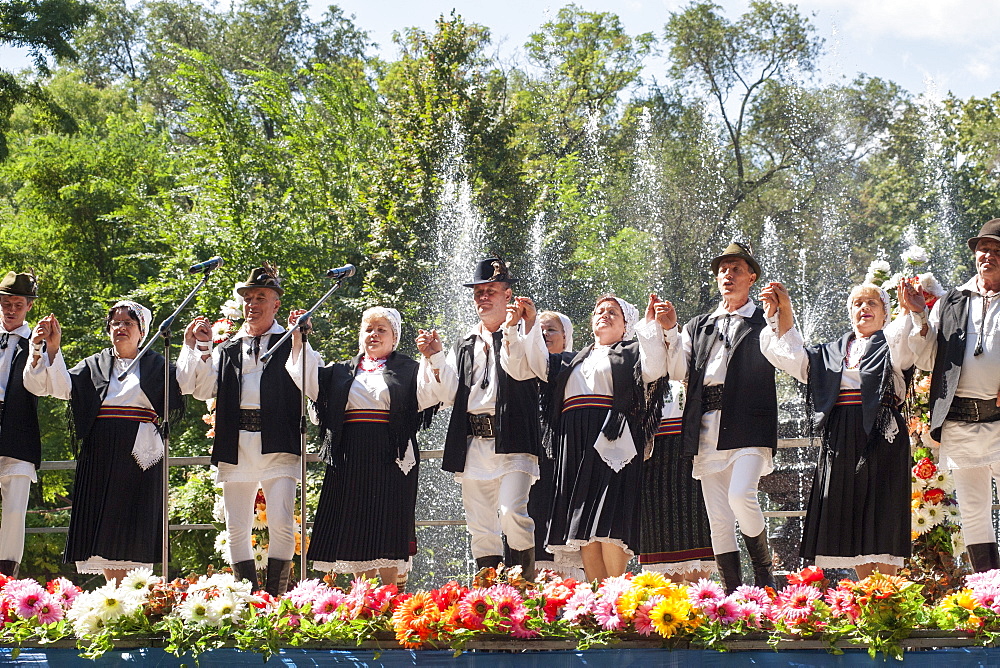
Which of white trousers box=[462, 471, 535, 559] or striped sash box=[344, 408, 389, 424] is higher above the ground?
striped sash box=[344, 408, 389, 424]

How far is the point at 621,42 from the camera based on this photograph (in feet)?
83.1

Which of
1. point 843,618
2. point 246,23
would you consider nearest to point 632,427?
point 843,618

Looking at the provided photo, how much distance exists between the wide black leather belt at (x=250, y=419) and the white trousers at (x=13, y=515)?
1215 millimetres

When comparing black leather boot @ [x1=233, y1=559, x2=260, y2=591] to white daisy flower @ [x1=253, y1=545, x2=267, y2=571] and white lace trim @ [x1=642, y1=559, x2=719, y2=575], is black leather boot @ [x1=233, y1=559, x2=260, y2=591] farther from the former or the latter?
white lace trim @ [x1=642, y1=559, x2=719, y2=575]

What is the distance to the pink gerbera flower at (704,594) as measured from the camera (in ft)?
13.4

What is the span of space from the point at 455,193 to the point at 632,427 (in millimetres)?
13446

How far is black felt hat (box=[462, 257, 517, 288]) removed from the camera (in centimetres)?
621

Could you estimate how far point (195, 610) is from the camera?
4270 millimetres

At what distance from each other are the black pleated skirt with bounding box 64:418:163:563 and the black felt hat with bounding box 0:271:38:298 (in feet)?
3.09

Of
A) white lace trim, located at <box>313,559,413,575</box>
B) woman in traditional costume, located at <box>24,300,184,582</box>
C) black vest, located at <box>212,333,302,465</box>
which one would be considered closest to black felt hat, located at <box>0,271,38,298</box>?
woman in traditional costume, located at <box>24,300,184,582</box>

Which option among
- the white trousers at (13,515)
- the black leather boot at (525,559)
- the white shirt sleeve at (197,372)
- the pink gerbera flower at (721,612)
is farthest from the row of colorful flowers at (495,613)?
the white shirt sleeve at (197,372)

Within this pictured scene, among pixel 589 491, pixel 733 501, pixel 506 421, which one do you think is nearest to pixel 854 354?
pixel 733 501

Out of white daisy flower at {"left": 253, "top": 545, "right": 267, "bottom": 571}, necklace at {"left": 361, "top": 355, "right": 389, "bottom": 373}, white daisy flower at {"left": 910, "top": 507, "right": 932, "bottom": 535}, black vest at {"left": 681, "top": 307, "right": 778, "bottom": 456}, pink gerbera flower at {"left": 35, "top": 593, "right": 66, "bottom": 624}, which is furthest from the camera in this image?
white daisy flower at {"left": 253, "top": 545, "right": 267, "bottom": 571}

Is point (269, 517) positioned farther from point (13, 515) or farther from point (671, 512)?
point (671, 512)
